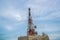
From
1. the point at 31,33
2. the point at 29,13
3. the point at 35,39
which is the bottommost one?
the point at 35,39

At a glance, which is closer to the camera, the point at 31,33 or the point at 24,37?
the point at 24,37

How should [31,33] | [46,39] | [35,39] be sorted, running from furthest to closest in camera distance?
[31,33] → [46,39] → [35,39]

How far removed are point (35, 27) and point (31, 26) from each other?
183cm

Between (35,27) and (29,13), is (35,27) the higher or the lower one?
the lower one

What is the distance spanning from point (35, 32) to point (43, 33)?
6049mm

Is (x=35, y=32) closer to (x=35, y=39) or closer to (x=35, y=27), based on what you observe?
(x=35, y=27)

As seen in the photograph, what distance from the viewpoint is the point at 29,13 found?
54281 millimetres

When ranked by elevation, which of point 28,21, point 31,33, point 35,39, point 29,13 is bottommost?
point 35,39

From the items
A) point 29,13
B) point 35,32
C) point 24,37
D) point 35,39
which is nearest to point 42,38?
point 35,39

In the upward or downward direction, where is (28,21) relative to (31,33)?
upward

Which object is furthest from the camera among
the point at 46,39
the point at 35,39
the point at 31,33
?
the point at 31,33

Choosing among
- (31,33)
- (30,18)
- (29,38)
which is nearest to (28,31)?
(31,33)

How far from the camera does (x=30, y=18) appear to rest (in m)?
53.1

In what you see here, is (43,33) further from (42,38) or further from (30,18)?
(30,18)
